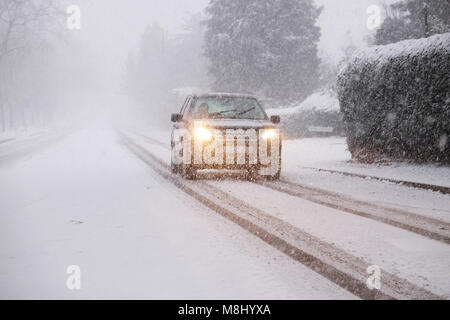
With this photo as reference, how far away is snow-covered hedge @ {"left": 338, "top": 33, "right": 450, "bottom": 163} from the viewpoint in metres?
10.6

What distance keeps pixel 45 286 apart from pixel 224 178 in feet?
23.9

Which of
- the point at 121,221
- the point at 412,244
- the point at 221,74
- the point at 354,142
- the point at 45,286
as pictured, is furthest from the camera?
the point at 221,74

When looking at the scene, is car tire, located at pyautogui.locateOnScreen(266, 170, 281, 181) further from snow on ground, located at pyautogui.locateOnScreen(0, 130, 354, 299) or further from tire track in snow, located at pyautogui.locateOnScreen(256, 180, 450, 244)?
snow on ground, located at pyautogui.locateOnScreen(0, 130, 354, 299)

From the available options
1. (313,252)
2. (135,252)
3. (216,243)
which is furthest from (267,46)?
(135,252)

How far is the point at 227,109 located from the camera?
36.7ft

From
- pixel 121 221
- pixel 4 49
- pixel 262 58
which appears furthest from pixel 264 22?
pixel 121 221

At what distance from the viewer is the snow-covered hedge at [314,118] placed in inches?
1000

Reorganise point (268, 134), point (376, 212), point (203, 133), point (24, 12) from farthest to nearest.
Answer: point (24, 12) < point (268, 134) < point (203, 133) < point (376, 212)

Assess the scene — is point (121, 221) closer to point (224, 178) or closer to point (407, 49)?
point (224, 178)

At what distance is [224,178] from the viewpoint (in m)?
10.7

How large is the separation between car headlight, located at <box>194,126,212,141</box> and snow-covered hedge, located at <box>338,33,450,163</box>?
491cm

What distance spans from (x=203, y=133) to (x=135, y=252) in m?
5.64

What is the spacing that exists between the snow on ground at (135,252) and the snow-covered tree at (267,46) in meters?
26.8

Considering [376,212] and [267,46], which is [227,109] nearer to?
[376,212]
